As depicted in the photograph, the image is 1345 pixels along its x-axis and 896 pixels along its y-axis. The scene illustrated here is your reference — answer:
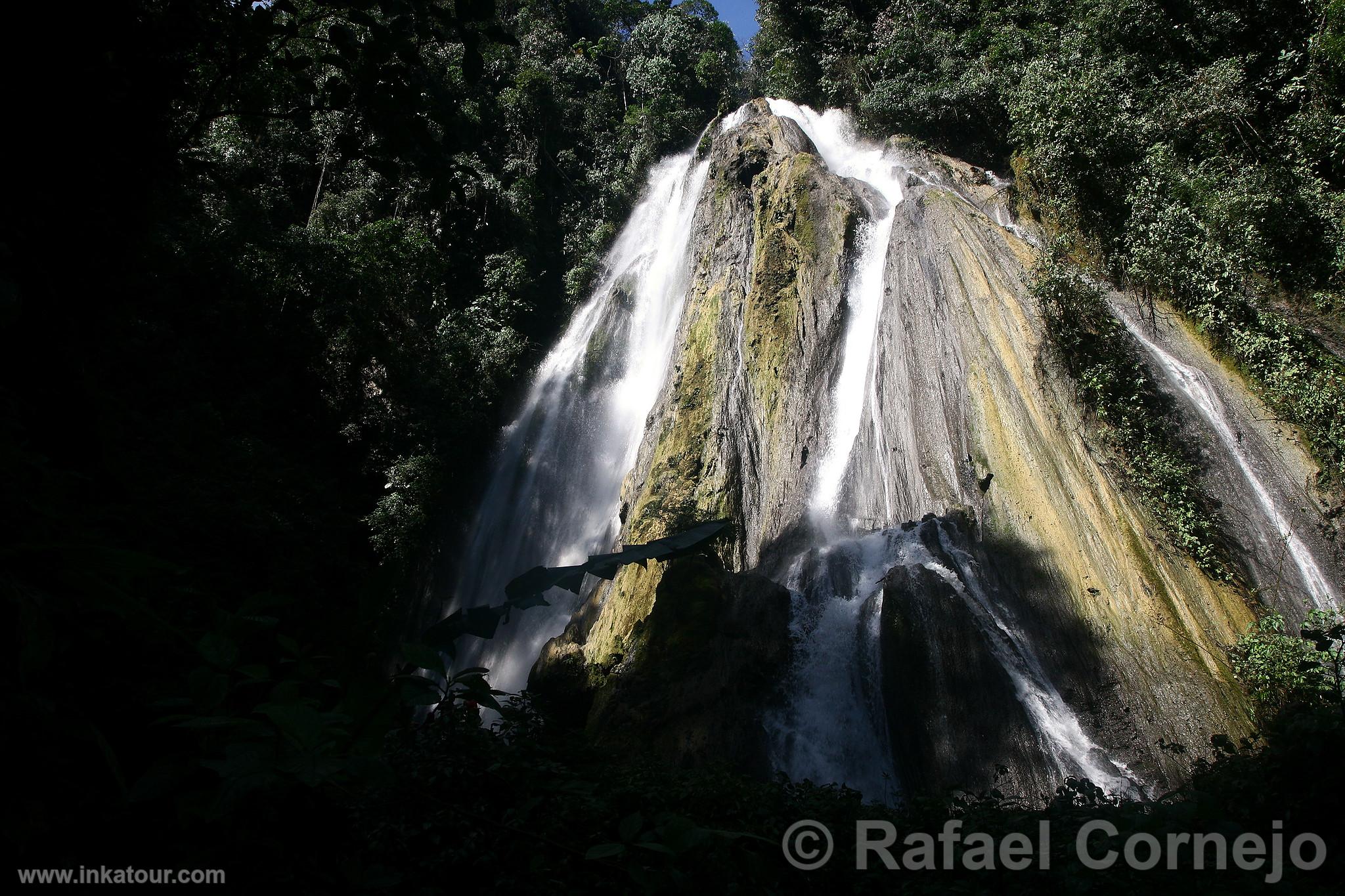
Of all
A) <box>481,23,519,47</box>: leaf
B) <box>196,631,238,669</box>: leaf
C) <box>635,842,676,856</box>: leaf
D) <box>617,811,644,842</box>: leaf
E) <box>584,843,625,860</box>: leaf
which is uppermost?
<box>481,23,519,47</box>: leaf

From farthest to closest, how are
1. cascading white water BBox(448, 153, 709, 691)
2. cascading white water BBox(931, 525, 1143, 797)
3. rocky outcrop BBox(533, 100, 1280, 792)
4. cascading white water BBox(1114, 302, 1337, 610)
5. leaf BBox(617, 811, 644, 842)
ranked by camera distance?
cascading white water BBox(448, 153, 709, 691), cascading white water BBox(1114, 302, 1337, 610), rocky outcrop BBox(533, 100, 1280, 792), cascading white water BBox(931, 525, 1143, 797), leaf BBox(617, 811, 644, 842)

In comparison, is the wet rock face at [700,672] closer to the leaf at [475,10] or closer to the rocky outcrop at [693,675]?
the rocky outcrop at [693,675]

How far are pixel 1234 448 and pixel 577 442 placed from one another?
14.0 m

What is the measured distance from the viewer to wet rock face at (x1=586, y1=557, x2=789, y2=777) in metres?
8.91

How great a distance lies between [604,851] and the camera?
43.3 inches

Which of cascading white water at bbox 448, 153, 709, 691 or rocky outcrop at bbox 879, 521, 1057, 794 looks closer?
rocky outcrop at bbox 879, 521, 1057, 794

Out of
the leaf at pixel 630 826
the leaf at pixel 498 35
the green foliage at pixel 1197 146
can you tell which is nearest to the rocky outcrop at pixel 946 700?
the green foliage at pixel 1197 146

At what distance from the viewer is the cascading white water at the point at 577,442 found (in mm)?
16891

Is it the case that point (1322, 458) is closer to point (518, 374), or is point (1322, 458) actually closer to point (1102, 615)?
point (1102, 615)

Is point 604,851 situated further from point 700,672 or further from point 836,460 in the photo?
point 836,460

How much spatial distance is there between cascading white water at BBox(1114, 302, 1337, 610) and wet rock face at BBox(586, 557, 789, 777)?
6.07 m

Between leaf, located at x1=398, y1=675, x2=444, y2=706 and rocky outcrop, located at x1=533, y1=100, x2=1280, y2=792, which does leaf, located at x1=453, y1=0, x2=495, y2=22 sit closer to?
leaf, located at x1=398, y1=675, x2=444, y2=706

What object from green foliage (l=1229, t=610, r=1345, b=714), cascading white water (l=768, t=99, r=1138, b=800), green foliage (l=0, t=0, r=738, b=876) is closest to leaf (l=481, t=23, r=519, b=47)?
green foliage (l=0, t=0, r=738, b=876)

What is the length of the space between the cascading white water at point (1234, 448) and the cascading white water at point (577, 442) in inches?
426
